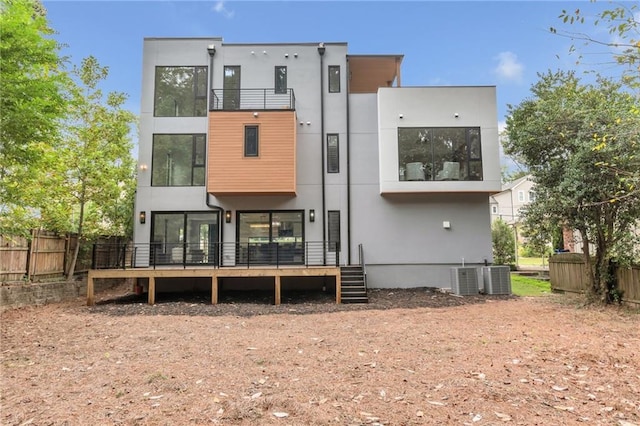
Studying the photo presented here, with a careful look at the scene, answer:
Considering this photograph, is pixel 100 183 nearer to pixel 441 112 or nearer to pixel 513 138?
pixel 441 112

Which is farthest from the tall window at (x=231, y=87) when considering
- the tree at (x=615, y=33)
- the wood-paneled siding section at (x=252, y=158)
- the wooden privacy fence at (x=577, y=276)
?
the wooden privacy fence at (x=577, y=276)

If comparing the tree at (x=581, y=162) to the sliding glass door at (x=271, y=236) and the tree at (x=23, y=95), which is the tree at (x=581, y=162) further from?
the tree at (x=23, y=95)

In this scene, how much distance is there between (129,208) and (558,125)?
14.4 meters

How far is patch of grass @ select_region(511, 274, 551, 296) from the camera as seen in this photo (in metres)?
12.6

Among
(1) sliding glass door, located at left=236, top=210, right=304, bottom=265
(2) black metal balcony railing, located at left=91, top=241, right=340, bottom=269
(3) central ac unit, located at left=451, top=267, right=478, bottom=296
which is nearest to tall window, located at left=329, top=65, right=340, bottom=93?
(1) sliding glass door, located at left=236, top=210, right=304, bottom=265

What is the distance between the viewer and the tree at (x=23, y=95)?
6.84m

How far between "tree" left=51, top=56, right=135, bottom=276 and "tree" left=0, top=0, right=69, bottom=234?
3.33 meters

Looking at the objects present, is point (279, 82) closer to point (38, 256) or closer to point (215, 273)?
point (215, 273)

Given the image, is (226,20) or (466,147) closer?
(466,147)

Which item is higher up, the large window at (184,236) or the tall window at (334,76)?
the tall window at (334,76)

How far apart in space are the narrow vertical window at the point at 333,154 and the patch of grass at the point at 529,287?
7.16 meters

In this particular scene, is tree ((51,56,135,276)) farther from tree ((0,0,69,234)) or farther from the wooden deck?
tree ((0,0,69,234))

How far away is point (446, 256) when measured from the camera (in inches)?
490

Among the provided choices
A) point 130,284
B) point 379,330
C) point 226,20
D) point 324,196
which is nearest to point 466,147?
point 324,196
